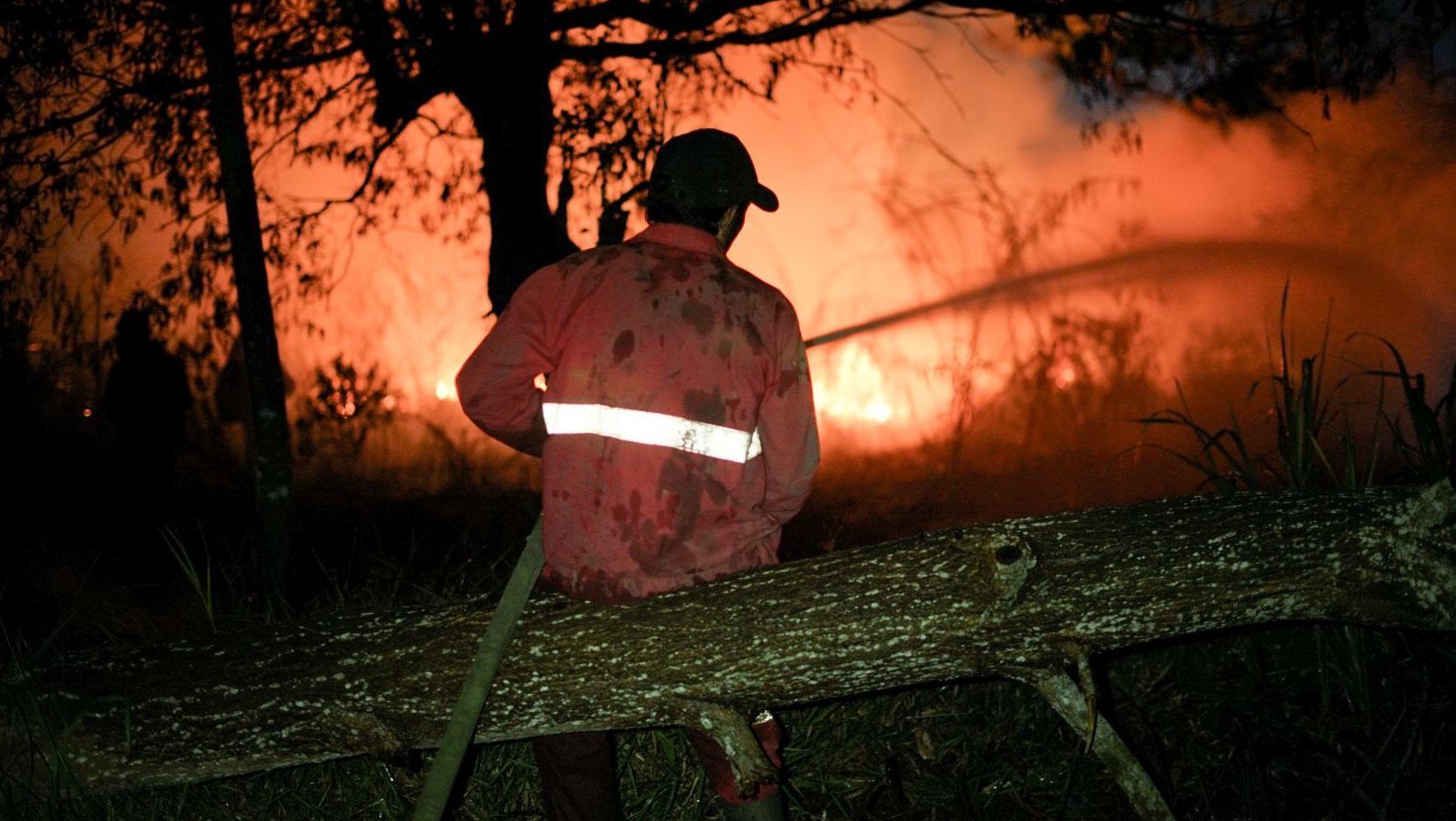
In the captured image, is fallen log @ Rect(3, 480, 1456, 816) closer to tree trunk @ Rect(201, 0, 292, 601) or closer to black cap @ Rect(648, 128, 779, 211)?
black cap @ Rect(648, 128, 779, 211)

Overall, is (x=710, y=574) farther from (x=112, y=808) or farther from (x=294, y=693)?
(x=112, y=808)

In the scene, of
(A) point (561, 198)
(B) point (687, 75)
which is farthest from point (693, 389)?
(B) point (687, 75)

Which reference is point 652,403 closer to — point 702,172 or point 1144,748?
point 702,172

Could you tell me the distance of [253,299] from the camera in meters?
4.33

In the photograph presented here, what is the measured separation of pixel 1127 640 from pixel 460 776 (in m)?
2.16

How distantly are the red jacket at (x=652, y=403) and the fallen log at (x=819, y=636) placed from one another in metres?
0.16

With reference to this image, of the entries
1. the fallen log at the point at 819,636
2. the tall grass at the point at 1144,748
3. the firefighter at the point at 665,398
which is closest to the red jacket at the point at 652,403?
the firefighter at the point at 665,398

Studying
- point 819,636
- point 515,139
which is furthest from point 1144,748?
point 515,139

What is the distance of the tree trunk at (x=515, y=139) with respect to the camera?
494 cm

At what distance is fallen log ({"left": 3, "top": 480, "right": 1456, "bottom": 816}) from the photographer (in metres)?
2.41

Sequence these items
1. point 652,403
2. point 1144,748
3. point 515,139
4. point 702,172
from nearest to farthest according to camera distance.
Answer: point 652,403
point 702,172
point 1144,748
point 515,139

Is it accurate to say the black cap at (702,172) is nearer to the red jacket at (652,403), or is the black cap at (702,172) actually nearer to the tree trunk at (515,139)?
the red jacket at (652,403)

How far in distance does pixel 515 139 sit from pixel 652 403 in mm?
3185

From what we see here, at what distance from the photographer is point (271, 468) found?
444 centimetres
